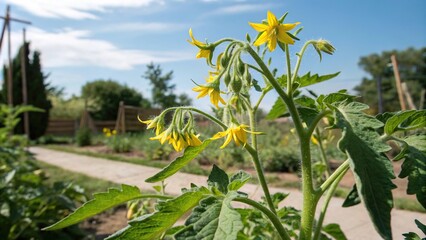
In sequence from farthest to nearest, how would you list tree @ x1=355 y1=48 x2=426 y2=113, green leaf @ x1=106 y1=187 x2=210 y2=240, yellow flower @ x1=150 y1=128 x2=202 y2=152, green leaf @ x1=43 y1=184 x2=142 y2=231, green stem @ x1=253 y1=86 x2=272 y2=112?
tree @ x1=355 y1=48 x2=426 y2=113 → green stem @ x1=253 y1=86 x2=272 y2=112 → yellow flower @ x1=150 y1=128 x2=202 y2=152 → green leaf @ x1=43 y1=184 x2=142 y2=231 → green leaf @ x1=106 y1=187 x2=210 y2=240

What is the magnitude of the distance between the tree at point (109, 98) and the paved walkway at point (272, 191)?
53.2 ft

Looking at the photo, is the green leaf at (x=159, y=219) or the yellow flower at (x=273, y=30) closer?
the green leaf at (x=159, y=219)

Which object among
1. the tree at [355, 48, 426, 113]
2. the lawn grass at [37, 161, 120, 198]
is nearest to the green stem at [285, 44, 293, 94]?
the lawn grass at [37, 161, 120, 198]

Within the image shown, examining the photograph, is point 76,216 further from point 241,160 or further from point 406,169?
point 241,160

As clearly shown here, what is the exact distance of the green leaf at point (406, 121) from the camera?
739 millimetres

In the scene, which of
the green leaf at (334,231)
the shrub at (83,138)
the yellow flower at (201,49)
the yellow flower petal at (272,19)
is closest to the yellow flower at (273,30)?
the yellow flower petal at (272,19)

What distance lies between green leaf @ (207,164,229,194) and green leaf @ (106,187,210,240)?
0.41ft

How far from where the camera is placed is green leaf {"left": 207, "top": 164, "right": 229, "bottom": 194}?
824 millimetres

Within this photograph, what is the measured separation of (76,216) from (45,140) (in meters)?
15.6

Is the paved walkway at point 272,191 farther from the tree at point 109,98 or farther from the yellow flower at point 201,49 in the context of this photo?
the tree at point 109,98

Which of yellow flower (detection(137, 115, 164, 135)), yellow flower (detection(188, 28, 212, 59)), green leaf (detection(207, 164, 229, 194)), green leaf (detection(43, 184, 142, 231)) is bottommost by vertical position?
green leaf (detection(43, 184, 142, 231))

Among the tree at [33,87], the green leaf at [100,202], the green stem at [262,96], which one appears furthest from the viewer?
the tree at [33,87]

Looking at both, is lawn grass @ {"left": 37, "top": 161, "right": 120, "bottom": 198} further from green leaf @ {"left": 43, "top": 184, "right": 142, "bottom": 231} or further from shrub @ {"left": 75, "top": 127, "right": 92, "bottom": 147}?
shrub @ {"left": 75, "top": 127, "right": 92, "bottom": 147}

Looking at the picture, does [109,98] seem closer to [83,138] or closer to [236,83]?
[83,138]
